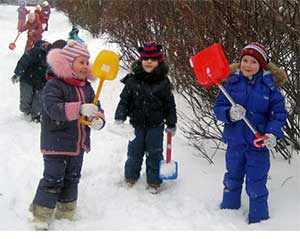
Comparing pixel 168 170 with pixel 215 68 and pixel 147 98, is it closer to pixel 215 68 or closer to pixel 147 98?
pixel 147 98

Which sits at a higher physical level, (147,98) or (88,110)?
(147,98)

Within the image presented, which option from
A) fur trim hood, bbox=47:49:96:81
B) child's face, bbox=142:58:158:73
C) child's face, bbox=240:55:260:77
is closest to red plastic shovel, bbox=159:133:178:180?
child's face, bbox=142:58:158:73

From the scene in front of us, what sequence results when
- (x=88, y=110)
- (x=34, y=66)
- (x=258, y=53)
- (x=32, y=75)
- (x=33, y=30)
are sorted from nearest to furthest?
1. (x=88, y=110)
2. (x=258, y=53)
3. (x=34, y=66)
4. (x=32, y=75)
5. (x=33, y=30)

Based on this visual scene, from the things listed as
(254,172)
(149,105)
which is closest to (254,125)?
(254,172)

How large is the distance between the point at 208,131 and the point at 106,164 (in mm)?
1120

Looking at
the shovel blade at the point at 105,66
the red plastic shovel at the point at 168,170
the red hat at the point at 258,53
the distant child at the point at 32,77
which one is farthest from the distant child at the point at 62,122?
the distant child at the point at 32,77

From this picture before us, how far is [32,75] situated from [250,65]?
11.8 ft

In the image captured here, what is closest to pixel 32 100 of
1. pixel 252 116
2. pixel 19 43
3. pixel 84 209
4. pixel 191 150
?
pixel 191 150

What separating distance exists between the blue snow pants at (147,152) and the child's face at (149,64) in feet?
1.75

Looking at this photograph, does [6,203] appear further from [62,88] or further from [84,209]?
[62,88]

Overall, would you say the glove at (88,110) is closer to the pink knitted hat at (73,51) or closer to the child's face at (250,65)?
the pink knitted hat at (73,51)

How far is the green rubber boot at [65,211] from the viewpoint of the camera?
3.65 metres

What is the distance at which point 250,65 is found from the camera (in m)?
3.60

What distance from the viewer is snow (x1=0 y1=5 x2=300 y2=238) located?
11.9 feet
